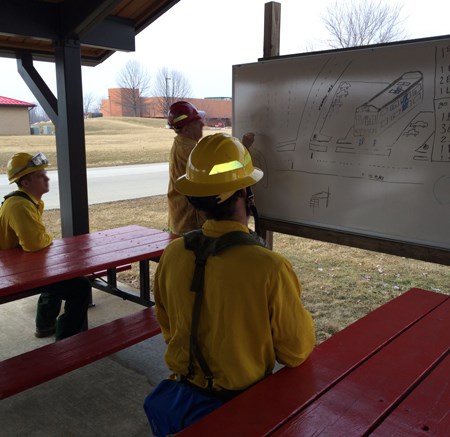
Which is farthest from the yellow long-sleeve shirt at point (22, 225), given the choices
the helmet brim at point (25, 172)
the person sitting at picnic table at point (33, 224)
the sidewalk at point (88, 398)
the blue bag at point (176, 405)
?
the blue bag at point (176, 405)

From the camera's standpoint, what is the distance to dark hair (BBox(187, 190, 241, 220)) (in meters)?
1.65

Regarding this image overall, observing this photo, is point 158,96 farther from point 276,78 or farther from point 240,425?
point 240,425

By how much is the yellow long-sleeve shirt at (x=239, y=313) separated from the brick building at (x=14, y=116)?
→ 3072 cm

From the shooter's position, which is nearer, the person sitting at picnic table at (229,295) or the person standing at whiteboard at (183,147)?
the person sitting at picnic table at (229,295)

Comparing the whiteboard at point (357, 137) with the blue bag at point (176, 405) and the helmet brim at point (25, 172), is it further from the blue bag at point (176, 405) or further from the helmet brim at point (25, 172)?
the blue bag at point (176, 405)

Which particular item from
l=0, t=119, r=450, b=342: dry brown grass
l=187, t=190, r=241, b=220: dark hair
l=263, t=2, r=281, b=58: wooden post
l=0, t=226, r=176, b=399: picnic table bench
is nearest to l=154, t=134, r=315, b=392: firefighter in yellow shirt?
l=187, t=190, r=241, b=220: dark hair

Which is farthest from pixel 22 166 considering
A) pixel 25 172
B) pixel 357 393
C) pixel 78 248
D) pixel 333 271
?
pixel 333 271

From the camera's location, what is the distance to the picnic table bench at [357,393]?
1.47m

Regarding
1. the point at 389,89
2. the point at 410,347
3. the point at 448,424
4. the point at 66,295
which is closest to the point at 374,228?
the point at 389,89

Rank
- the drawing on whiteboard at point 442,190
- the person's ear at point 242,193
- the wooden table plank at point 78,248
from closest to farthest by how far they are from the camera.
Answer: the person's ear at point 242,193 < the drawing on whiteboard at point 442,190 < the wooden table plank at point 78,248

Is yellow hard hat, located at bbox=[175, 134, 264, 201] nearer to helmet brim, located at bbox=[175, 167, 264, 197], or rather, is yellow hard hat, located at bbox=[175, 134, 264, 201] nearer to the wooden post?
helmet brim, located at bbox=[175, 167, 264, 197]

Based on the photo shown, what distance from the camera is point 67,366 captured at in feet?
8.79

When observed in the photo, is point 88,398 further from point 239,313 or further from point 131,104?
point 131,104

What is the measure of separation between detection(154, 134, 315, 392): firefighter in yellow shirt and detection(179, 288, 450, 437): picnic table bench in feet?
0.37
